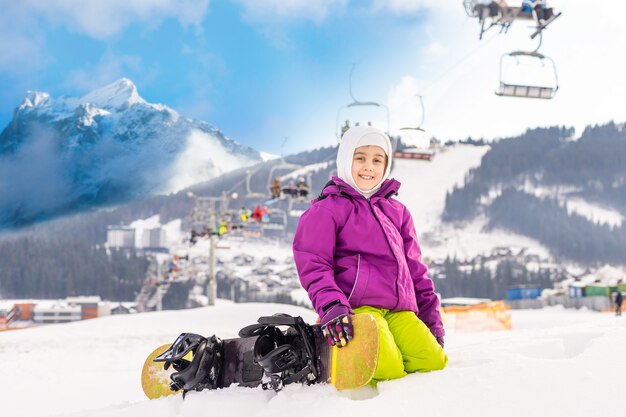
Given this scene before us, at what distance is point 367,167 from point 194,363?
1311 millimetres

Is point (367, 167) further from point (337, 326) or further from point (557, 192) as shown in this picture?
point (557, 192)

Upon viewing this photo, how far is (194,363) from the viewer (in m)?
2.57

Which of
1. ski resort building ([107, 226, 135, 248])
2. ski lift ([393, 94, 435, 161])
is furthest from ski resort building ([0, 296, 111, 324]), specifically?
ski lift ([393, 94, 435, 161])

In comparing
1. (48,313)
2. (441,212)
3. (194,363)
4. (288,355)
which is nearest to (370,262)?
(288,355)

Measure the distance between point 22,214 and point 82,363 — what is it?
376 ft

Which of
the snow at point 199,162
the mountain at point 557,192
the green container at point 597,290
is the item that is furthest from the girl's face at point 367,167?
the snow at point 199,162

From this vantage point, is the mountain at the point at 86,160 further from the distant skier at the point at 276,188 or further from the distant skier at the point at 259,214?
the distant skier at the point at 276,188

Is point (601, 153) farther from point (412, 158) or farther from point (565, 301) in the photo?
point (412, 158)

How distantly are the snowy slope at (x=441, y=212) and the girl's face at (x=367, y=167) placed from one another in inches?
3751

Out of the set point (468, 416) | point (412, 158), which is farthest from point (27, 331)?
point (468, 416)

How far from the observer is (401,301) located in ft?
9.04

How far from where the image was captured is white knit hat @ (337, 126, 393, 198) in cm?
301

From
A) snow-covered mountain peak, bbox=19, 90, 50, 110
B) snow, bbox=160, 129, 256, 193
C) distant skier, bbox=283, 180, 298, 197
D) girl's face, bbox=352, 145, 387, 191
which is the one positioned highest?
snow-covered mountain peak, bbox=19, 90, 50, 110

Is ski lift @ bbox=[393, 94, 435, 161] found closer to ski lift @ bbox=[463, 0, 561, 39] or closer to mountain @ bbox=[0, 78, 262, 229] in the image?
ski lift @ bbox=[463, 0, 561, 39]
